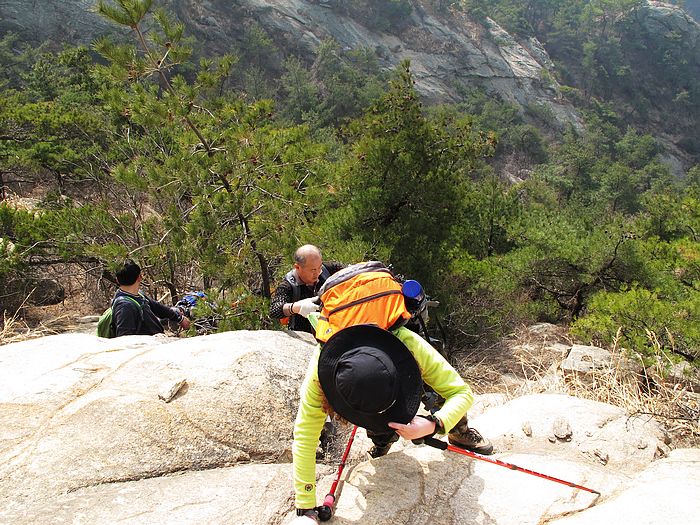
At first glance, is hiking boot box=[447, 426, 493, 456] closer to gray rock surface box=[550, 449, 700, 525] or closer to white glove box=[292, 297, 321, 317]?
gray rock surface box=[550, 449, 700, 525]

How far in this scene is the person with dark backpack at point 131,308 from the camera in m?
3.59

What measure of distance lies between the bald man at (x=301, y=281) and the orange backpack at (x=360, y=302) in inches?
48.2

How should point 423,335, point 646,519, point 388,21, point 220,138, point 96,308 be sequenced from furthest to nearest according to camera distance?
point 388,21
point 96,308
point 220,138
point 423,335
point 646,519

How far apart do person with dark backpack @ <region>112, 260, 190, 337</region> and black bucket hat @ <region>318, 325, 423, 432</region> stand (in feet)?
7.50

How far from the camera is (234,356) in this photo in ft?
9.45

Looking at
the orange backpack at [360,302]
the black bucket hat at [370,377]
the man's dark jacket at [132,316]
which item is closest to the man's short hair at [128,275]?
the man's dark jacket at [132,316]

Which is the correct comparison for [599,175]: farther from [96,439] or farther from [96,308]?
[96,439]

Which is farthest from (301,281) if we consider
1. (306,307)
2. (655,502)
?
(655,502)

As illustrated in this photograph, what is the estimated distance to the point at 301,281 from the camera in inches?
136

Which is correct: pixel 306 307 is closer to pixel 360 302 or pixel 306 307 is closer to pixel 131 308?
pixel 360 302

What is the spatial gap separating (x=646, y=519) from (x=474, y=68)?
54175 mm

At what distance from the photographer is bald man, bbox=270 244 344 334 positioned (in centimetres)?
326

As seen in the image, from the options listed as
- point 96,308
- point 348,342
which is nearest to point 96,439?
point 348,342

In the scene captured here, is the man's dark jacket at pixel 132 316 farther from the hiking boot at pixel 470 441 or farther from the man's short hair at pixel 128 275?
the hiking boot at pixel 470 441
